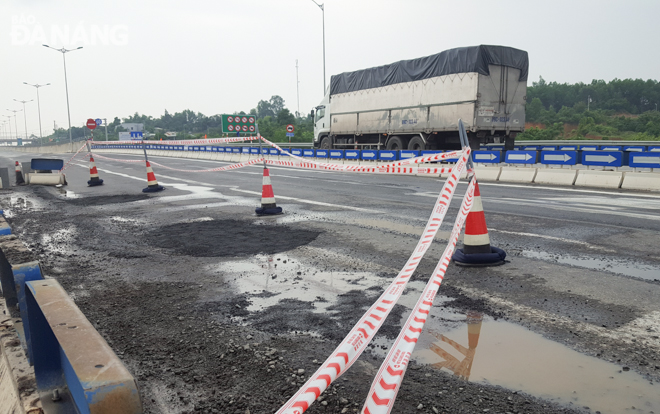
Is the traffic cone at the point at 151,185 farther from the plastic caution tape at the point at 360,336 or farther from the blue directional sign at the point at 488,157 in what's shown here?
the blue directional sign at the point at 488,157

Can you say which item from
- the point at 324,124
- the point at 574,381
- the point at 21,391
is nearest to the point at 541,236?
the point at 574,381

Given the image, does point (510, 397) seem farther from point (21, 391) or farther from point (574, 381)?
point (21, 391)

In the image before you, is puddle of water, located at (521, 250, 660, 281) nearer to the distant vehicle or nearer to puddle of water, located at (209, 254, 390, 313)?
puddle of water, located at (209, 254, 390, 313)

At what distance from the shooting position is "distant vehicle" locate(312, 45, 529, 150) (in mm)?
21484

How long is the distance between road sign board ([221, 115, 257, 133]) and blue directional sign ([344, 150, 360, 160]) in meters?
23.8

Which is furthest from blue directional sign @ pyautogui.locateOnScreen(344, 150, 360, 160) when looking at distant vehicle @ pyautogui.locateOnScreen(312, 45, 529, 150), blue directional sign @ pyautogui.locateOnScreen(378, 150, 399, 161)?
distant vehicle @ pyautogui.locateOnScreen(312, 45, 529, 150)

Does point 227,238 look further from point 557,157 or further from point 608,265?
point 557,157

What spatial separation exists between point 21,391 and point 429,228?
3.25 meters

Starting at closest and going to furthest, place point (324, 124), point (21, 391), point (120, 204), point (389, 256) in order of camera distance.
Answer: point (21, 391) < point (389, 256) < point (120, 204) < point (324, 124)

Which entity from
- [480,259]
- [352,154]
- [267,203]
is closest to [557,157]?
[267,203]

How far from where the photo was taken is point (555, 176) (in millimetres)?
15969

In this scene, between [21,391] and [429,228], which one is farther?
[429,228]

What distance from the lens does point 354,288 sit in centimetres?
499

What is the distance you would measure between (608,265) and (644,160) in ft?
35.8
